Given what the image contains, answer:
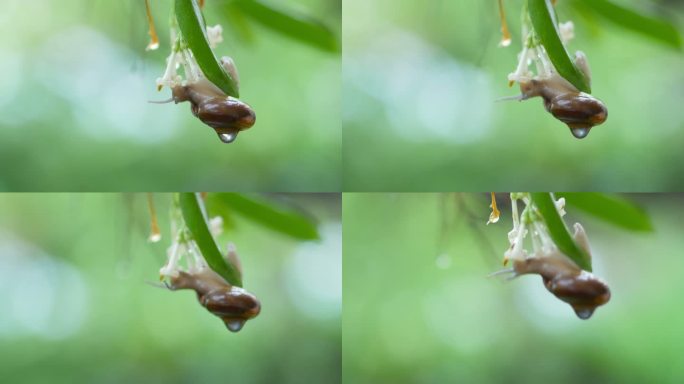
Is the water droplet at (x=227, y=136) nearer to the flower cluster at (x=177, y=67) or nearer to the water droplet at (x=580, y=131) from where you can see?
the flower cluster at (x=177, y=67)

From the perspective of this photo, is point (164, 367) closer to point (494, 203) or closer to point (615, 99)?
point (494, 203)

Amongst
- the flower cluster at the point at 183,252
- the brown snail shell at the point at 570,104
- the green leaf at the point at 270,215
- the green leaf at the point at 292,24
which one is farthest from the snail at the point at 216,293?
the brown snail shell at the point at 570,104

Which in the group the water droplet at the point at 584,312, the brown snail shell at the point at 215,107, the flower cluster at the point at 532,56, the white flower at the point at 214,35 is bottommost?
the water droplet at the point at 584,312

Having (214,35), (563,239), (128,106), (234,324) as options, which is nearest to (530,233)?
(563,239)

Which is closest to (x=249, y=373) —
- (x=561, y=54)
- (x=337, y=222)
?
(x=337, y=222)

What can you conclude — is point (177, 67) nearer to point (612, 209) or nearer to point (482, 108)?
point (482, 108)

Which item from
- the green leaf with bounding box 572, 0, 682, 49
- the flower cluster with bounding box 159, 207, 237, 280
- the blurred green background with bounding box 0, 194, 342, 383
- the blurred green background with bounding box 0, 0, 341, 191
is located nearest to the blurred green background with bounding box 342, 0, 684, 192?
the green leaf with bounding box 572, 0, 682, 49
